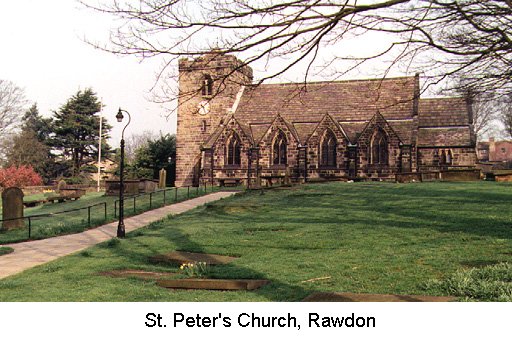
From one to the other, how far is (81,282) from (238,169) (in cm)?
3546

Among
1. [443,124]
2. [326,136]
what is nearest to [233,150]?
[326,136]

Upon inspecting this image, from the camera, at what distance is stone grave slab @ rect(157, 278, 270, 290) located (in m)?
8.59

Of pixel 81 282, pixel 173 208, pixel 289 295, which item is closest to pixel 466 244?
pixel 289 295

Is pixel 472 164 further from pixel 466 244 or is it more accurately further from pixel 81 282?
pixel 81 282

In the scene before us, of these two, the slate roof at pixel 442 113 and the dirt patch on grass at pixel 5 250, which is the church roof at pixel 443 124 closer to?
the slate roof at pixel 442 113

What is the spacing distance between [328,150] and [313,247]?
32327mm

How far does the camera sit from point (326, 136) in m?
44.1

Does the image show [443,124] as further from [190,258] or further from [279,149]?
[190,258]

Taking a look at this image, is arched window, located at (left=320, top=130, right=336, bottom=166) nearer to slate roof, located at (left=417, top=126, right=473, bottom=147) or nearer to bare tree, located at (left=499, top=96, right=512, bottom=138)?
slate roof, located at (left=417, top=126, right=473, bottom=147)

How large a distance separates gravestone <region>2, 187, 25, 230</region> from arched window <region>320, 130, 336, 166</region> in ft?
92.0

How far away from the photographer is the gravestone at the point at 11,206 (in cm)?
2055

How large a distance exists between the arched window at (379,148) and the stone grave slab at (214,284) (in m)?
35.0

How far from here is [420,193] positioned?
21469mm

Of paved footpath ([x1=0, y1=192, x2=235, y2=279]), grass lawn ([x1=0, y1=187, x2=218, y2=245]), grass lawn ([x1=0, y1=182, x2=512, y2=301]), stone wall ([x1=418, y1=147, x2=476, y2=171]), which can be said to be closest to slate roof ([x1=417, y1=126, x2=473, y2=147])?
stone wall ([x1=418, y1=147, x2=476, y2=171])
